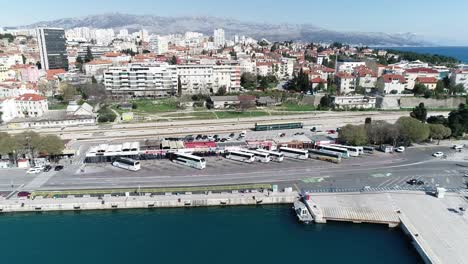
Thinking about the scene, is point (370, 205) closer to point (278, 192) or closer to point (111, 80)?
point (278, 192)

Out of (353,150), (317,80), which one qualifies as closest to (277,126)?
(353,150)

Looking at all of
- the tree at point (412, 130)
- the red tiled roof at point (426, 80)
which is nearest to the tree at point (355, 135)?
the tree at point (412, 130)

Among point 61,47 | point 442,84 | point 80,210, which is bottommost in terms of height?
point 80,210

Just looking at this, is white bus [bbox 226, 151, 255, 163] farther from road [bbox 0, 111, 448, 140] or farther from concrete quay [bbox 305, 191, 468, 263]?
road [bbox 0, 111, 448, 140]

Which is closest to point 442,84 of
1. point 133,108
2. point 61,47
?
point 133,108

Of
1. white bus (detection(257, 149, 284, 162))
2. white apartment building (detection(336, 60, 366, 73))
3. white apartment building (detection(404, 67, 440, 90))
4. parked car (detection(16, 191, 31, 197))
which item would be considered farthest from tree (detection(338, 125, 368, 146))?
white apartment building (detection(336, 60, 366, 73))

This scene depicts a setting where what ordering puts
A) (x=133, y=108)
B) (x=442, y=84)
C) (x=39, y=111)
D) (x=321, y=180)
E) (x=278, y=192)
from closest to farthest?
(x=278, y=192) < (x=321, y=180) < (x=39, y=111) < (x=133, y=108) < (x=442, y=84)
